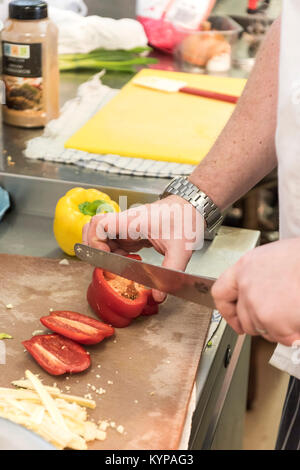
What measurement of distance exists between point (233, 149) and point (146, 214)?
0.62 feet

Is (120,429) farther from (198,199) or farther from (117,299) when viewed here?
(198,199)

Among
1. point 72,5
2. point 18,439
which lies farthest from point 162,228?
point 72,5

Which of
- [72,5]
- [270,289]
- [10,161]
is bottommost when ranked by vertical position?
[10,161]

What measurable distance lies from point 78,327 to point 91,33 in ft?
4.70

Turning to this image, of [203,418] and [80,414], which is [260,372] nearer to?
[203,418]

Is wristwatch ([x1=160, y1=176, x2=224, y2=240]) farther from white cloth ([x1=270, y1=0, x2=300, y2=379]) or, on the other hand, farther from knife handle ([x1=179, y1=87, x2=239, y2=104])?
knife handle ([x1=179, y1=87, x2=239, y2=104])

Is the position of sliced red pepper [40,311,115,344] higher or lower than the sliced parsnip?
lower

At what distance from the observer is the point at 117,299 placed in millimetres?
1135

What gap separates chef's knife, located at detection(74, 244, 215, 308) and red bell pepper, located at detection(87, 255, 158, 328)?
0.03m

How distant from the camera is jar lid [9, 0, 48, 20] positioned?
1630 millimetres

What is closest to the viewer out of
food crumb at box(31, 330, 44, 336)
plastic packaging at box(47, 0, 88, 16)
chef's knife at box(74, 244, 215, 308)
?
chef's knife at box(74, 244, 215, 308)

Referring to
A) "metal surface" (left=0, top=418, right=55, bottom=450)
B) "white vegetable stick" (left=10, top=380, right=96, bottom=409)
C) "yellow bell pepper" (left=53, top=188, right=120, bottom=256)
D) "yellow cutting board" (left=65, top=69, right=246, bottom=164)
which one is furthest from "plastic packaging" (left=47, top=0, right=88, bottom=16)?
"metal surface" (left=0, top=418, right=55, bottom=450)

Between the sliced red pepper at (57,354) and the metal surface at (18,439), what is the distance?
0.70ft

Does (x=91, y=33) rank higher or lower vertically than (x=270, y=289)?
lower
